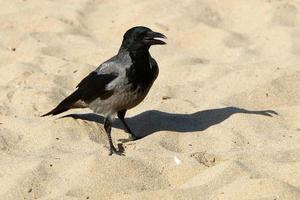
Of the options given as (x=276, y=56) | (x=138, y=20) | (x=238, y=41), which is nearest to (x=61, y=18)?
(x=138, y=20)

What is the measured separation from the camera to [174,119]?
614cm

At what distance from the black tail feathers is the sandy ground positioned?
0.31 ft

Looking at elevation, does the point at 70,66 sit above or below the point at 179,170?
below

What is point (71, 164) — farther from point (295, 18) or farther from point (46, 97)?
point (295, 18)

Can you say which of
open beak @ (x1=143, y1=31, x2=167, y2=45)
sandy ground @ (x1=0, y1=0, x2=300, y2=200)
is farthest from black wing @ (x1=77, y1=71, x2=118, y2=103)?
open beak @ (x1=143, y1=31, x2=167, y2=45)

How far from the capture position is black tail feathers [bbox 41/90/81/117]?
591 cm

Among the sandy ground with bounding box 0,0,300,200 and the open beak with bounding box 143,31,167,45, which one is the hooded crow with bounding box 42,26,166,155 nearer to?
the open beak with bounding box 143,31,167,45

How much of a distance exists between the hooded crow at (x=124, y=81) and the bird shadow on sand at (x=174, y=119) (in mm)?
253

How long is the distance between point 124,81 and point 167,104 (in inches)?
37.7

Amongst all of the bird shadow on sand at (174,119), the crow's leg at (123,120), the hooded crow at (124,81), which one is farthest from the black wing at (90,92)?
the crow's leg at (123,120)

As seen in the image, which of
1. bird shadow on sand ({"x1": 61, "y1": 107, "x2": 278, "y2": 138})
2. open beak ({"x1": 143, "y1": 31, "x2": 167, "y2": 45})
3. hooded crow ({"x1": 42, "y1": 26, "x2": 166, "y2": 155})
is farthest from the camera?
bird shadow on sand ({"x1": 61, "y1": 107, "x2": 278, "y2": 138})

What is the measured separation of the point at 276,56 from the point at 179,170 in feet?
10.3

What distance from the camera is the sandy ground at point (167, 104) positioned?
4.51 metres

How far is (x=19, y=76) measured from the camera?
6.93 m
